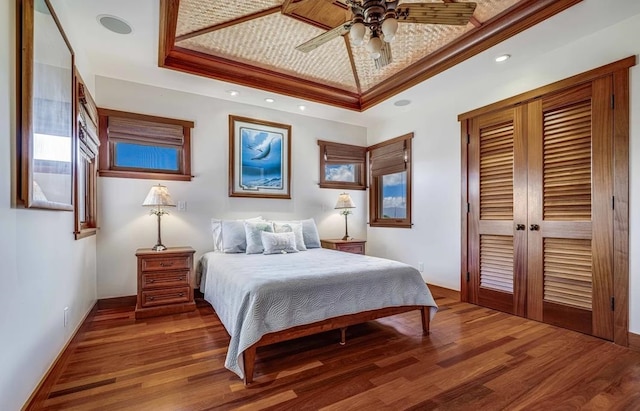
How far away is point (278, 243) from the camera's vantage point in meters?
3.51

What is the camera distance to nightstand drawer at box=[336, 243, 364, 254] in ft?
14.6

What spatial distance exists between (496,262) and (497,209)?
59cm

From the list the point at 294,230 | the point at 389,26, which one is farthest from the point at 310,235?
the point at 389,26

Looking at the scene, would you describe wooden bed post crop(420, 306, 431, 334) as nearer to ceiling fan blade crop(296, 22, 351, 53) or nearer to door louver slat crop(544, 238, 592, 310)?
door louver slat crop(544, 238, 592, 310)

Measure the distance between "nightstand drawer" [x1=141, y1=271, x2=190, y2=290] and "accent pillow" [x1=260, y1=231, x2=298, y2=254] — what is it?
901mm

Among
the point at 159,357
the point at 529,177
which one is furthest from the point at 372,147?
the point at 159,357

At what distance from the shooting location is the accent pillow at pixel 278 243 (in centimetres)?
347

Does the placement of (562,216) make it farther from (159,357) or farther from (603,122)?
(159,357)

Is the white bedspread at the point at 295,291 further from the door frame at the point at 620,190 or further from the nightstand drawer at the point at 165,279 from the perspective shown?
the door frame at the point at 620,190

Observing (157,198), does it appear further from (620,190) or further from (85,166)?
(620,190)

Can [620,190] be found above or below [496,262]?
above

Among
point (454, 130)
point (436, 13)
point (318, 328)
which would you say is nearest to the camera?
point (436, 13)

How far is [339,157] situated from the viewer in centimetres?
502

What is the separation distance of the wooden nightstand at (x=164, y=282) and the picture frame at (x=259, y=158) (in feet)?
3.80
